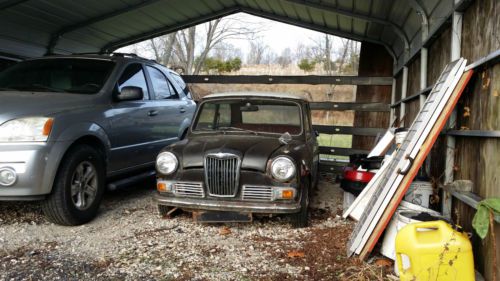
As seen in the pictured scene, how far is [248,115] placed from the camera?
555 centimetres

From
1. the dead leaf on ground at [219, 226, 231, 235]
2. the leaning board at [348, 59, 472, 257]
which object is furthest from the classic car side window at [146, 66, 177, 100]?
the leaning board at [348, 59, 472, 257]

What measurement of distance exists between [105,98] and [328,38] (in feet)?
74.2

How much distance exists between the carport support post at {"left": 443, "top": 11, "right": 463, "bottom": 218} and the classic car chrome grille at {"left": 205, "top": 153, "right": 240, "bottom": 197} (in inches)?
83.6

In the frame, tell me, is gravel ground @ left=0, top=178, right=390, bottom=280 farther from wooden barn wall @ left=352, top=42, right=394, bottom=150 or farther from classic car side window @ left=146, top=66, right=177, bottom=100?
wooden barn wall @ left=352, top=42, right=394, bottom=150

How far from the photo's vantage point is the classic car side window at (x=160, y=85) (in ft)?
20.3

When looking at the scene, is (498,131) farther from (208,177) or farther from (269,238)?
(208,177)

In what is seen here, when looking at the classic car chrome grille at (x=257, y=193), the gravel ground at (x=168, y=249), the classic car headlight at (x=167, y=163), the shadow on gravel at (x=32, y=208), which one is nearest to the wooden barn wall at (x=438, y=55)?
the gravel ground at (x=168, y=249)

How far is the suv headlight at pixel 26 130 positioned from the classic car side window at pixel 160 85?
2.45m

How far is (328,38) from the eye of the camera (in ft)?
83.5

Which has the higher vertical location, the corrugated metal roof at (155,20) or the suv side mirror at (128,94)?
the corrugated metal roof at (155,20)

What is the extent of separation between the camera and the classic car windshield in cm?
545

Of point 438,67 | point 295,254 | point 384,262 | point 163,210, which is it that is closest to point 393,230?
point 384,262

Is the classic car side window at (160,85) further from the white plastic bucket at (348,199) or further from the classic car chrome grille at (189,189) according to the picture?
the white plastic bucket at (348,199)

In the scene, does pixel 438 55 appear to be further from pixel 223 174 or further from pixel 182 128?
pixel 182 128
